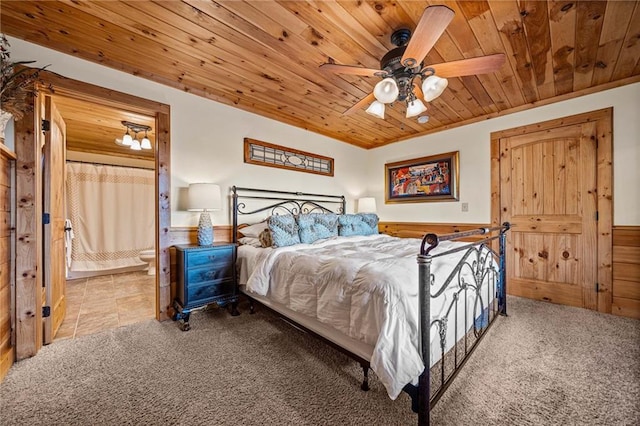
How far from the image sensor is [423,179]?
4.12m

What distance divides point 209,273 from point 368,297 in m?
1.80

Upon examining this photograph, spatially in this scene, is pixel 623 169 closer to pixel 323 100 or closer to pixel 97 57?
pixel 323 100

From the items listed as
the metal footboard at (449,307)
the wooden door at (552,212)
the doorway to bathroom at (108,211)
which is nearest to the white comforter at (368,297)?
the metal footboard at (449,307)

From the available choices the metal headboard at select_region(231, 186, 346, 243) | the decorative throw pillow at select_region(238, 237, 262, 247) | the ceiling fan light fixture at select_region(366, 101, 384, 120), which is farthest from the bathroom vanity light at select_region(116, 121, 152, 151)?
the ceiling fan light fixture at select_region(366, 101, 384, 120)

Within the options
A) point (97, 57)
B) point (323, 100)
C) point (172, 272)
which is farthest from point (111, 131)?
point (323, 100)

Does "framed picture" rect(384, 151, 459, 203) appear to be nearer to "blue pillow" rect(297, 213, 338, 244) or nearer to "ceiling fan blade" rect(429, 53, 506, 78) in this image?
"blue pillow" rect(297, 213, 338, 244)

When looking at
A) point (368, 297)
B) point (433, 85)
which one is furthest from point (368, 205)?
point (368, 297)

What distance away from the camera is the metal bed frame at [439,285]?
1.22m

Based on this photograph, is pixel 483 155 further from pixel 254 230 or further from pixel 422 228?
pixel 254 230

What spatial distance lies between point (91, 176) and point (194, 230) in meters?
3.26

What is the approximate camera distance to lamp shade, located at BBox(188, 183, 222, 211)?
2.57m

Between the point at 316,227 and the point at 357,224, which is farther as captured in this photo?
the point at 357,224

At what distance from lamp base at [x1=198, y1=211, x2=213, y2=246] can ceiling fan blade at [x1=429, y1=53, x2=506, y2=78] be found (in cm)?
243

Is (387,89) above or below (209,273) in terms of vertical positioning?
above
